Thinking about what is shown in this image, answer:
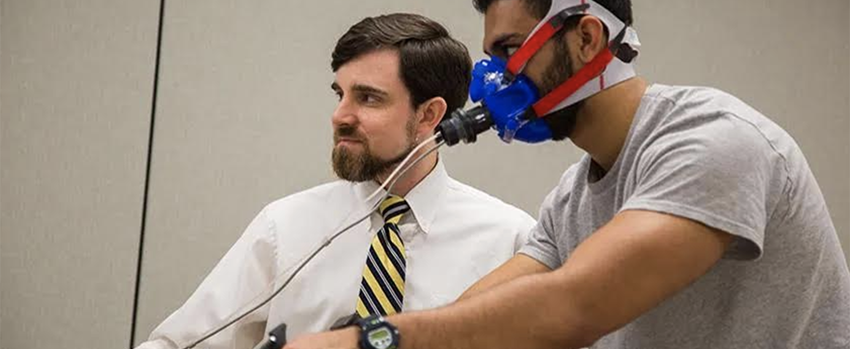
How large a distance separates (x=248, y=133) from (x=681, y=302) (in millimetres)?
1496

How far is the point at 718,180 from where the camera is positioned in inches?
38.9

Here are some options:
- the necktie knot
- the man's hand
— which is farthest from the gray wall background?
the man's hand

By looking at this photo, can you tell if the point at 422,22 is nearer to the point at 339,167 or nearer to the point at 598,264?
the point at 339,167

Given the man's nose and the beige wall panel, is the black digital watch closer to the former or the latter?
the man's nose

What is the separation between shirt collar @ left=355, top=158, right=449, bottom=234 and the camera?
1.93m

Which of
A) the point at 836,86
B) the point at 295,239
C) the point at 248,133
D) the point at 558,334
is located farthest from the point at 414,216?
the point at 836,86

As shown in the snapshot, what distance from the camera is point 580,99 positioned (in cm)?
123

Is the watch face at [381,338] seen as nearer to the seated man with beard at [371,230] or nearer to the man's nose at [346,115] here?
the seated man with beard at [371,230]

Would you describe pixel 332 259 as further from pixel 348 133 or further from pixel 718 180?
pixel 718 180

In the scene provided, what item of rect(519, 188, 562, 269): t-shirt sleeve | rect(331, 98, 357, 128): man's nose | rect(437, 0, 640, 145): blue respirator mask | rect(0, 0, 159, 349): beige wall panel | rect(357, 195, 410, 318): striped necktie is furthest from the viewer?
rect(0, 0, 159, 349): beige wall panel

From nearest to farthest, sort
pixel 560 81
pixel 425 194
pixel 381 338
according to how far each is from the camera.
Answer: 1. pixel 381 338
2. pixel 560 81
3. pixel 425 194

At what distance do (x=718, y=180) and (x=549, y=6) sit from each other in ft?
1.22

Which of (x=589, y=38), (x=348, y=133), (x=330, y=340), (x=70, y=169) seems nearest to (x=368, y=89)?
(x=348, y=133)

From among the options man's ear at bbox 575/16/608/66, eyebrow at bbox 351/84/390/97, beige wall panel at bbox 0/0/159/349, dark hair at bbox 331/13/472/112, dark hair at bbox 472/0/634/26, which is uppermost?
dark hair at bbox 472/0/634/26
